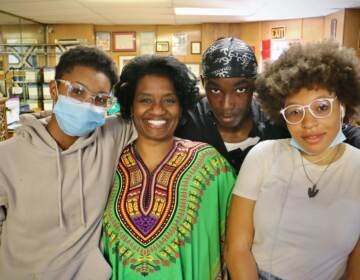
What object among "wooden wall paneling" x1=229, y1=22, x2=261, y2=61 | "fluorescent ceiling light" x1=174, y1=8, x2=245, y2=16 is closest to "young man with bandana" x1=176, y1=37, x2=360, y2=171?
"fluorescent ceiling light" x1=174, y1=8, x2=245, y2=16

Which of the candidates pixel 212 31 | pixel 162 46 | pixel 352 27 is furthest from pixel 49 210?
pixel 162 46

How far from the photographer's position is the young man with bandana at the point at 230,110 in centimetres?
164

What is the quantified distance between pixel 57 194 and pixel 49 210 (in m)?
0.06

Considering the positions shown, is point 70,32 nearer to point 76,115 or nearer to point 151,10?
point 151,10

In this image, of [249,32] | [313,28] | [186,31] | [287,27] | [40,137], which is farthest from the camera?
[186,31]

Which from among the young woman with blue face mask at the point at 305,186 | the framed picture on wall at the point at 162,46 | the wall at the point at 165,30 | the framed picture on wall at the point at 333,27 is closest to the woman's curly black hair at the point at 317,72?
the young woman with blue face mask at the point at 305,186

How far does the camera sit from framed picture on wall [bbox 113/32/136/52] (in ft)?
25.5

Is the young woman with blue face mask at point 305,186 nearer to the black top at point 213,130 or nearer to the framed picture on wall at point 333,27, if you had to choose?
the black top at point 213,130

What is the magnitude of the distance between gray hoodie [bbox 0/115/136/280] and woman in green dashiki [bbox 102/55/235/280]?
0.23 feet

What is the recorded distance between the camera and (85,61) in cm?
150

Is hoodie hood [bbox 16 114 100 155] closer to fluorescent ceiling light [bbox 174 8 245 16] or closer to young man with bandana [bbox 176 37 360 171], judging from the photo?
young man with bandana [bbox 176 37 360 171]

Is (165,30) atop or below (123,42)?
atop

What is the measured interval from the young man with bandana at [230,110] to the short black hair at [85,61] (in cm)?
43

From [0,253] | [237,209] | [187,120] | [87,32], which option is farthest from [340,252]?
[87,32]
